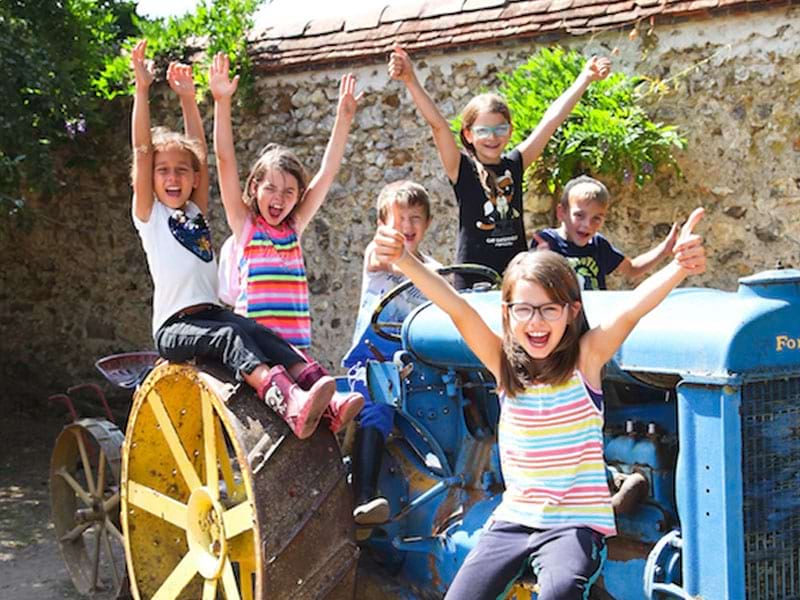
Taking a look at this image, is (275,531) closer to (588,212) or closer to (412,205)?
(412,205)

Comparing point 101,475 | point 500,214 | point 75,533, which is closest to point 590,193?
point 500,214

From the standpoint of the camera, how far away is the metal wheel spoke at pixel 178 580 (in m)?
3.75

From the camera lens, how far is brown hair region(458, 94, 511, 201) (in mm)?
4320

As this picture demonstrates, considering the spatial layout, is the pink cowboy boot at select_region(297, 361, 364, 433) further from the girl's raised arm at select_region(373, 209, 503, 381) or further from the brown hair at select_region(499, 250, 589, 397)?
the brown hair at select_region(499, 250, 589, 397)

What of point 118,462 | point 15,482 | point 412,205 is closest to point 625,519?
point 412,205

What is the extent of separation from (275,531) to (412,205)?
1.53 metres

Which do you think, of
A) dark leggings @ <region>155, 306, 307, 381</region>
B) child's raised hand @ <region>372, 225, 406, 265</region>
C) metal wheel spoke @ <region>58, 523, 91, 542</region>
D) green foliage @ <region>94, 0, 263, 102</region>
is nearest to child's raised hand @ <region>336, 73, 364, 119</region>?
dark leggings @ <region>155, 306, 307, 381</region>

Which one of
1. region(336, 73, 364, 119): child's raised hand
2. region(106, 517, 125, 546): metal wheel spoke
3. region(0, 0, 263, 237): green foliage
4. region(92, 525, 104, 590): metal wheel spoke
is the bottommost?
Answer: region(92, 525, 104, 590): metal wheel spoke

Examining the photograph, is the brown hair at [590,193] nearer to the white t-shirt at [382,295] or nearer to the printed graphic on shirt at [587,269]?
the printed graphic on shirt at [587,269]

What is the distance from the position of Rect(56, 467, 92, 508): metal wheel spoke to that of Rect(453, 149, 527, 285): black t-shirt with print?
2.15 meters

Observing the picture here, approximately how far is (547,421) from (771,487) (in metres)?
0.56

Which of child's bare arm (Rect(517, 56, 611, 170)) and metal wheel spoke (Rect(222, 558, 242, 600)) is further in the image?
child's bare arm (Rect(517, 56, 611, 170))

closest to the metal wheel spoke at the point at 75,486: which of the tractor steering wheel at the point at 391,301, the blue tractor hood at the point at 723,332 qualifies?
the tractor steering wheel at the point at 391,301

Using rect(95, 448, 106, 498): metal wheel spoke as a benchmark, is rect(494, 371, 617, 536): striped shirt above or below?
above
